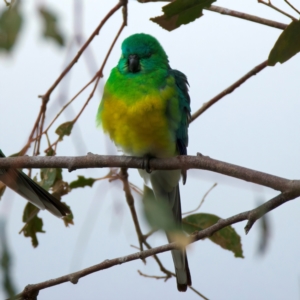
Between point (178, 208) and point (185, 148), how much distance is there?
1.14ft

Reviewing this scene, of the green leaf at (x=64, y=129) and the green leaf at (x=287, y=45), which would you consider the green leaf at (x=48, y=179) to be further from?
the green leaf at (x=287, y=45)

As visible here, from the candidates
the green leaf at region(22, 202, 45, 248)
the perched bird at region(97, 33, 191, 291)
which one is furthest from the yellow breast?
the green leaf at region(22, 202, 45, 248)

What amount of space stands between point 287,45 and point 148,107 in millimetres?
992

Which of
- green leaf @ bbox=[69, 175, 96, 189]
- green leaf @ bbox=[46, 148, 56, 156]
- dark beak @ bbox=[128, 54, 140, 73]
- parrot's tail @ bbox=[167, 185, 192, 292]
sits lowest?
Result: parrot's tail @ bbox=[167, 185, 192, 292]

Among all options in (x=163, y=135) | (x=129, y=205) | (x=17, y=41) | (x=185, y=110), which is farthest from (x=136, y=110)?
(x=17, y=41)

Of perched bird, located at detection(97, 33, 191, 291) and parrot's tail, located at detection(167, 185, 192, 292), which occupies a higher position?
perched bird, located at detection(97, 33, 191, 291)

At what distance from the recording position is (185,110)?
279 centimetres

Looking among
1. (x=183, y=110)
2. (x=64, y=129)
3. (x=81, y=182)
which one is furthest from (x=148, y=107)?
(x=81, y=182)

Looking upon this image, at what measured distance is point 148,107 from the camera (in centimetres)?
250

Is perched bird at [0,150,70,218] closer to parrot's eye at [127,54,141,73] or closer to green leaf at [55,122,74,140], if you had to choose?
green leaf at [55,122,74,140]

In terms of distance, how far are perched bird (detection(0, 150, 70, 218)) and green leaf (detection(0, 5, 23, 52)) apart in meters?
1.53

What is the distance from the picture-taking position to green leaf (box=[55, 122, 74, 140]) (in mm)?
2566

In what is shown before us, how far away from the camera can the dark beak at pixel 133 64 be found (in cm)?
275

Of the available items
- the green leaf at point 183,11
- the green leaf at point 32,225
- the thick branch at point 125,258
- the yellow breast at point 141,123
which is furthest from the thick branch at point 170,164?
the green leaf at point 32,225
